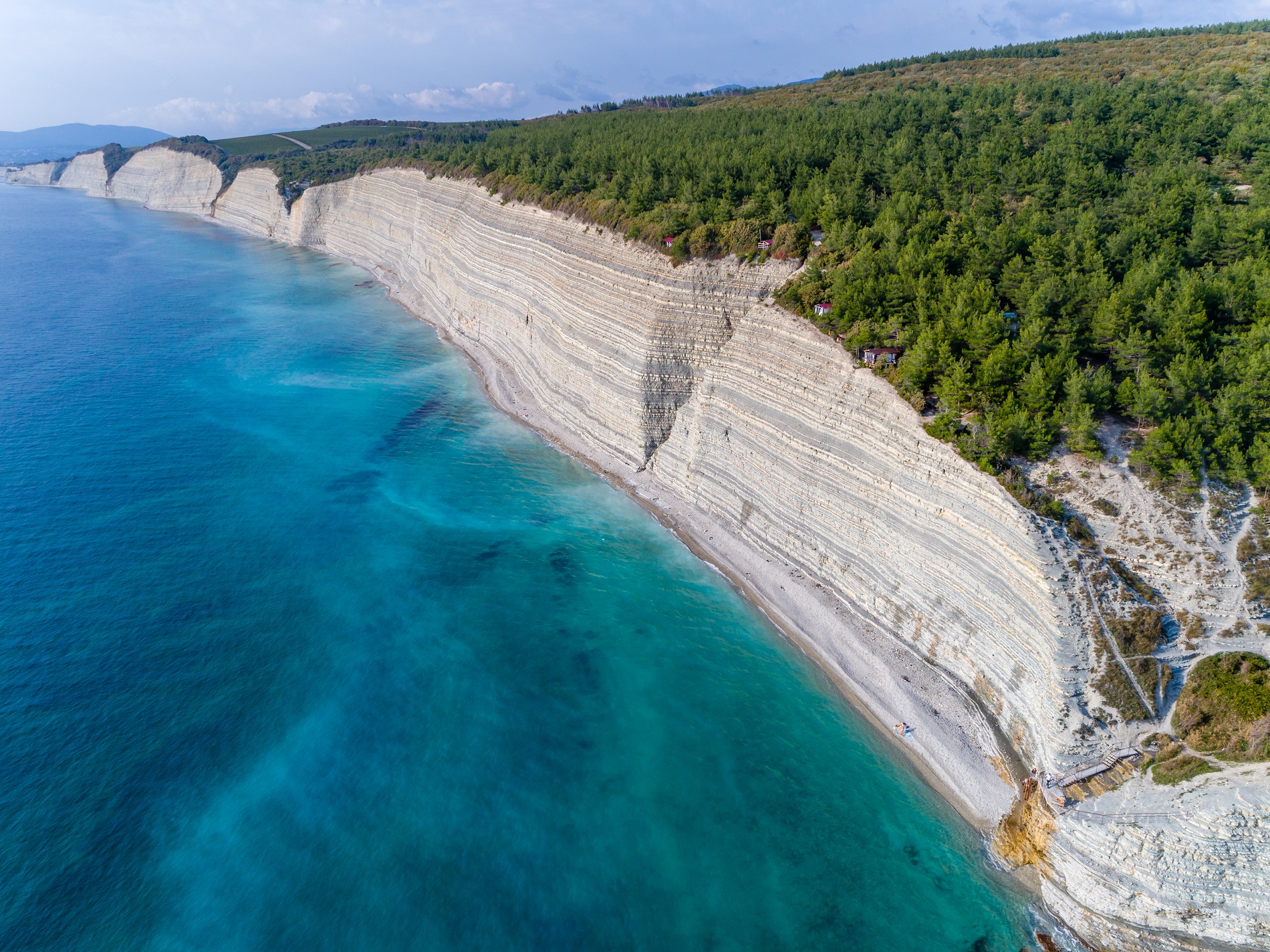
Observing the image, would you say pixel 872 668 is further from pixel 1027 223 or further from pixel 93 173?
pixel 93 173

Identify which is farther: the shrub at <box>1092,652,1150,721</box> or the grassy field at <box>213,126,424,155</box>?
the grassy field at <box>213,126,424,155</box>

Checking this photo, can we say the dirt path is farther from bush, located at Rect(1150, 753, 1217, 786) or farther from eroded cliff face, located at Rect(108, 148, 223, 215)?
bush, located at Rect(1150, 753, 1217, 786)

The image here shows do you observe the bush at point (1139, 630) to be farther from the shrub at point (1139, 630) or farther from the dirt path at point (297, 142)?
the dirt path at point (297, 142)

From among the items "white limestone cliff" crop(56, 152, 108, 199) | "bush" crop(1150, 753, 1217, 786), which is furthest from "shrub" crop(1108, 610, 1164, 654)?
"white limestone cliff" crop(56, 152, 108, 199)

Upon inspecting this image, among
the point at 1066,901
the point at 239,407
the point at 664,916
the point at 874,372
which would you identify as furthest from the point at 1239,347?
the point at 239,407

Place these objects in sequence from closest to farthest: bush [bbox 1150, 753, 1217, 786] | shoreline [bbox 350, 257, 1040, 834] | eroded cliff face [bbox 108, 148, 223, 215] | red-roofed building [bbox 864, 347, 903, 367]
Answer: bush [bbox 1150, 753, 1217, 786] < shoreline [bbox 350, 257, 1040, 834] < red-roofed building [bbox 864, 347, 903, 367] < eroded cliff face [bbox 108, 148, 223, 215]

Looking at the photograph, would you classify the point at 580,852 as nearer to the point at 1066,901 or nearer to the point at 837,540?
the point at 1066,901
